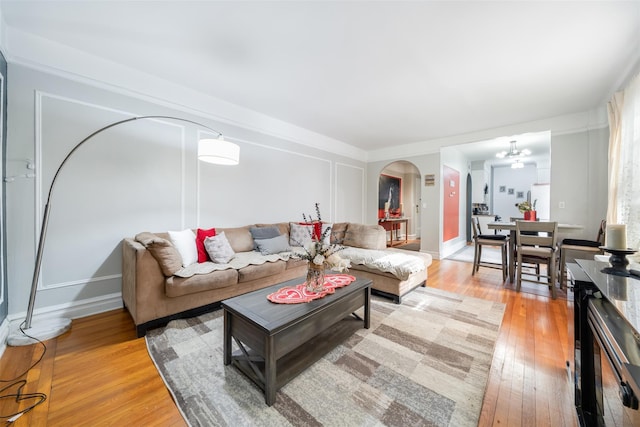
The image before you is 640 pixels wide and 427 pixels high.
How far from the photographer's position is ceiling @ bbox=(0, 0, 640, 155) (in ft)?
6.18

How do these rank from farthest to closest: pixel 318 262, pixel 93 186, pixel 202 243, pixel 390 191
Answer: pixel 390 191 < pixel 202 243 < pixel 93 186 < pixel 318 262

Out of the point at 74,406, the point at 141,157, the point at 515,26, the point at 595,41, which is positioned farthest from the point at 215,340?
the point at 595,41

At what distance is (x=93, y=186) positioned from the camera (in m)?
2.54

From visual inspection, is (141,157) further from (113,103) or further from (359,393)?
(359,393)

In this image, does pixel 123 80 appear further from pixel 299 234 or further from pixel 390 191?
pixel 390 191

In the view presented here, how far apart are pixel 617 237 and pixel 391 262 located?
5.94 ft

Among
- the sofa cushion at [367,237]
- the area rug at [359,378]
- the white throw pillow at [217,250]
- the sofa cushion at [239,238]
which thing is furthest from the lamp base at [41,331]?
the sofa cushion at [367,237]

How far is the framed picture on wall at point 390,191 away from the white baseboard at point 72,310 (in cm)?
638

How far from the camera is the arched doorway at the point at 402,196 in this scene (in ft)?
25.2

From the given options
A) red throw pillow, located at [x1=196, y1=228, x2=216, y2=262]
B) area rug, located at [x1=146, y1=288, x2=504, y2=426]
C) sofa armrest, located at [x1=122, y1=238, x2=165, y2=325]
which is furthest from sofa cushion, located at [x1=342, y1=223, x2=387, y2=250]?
sofa armrest, located at [x1=122, y1=238, x2=165, y2=325]

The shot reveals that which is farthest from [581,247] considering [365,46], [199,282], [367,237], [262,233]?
[199,282]

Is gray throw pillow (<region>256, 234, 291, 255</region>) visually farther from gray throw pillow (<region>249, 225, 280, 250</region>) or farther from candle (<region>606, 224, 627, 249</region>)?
candle (<region>606, 224, 627, 249</region>)

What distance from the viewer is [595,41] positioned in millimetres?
2188

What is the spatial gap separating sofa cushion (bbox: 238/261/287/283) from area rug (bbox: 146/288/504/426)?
501 millimetres
